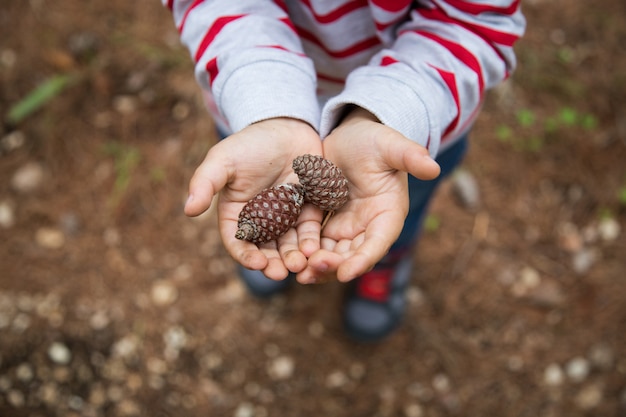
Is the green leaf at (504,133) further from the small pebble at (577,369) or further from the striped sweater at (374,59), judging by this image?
the striped sweater at (374,59)

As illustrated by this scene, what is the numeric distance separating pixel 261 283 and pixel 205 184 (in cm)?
142

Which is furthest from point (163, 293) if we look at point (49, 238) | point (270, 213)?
point (270, 213)

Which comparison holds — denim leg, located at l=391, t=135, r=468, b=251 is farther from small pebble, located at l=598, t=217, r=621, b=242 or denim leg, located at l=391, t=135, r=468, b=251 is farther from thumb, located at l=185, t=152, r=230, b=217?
small pebble, located at l=598, t=217, r=621, b=242

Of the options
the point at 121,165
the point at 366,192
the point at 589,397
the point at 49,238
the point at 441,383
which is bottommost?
the point at 589,397

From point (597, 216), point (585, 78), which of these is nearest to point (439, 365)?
point (597, 216)

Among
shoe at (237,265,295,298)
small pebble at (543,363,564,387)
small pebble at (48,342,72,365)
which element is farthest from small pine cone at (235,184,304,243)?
small pebble at (543,363,564,387)

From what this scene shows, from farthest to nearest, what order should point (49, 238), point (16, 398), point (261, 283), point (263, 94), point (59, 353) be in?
point (49, 238), point (261, 283), point (59, 353), point (16, 398), point (263, 94)

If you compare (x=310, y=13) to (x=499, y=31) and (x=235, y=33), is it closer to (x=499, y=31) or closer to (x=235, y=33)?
(x=235, y=33)

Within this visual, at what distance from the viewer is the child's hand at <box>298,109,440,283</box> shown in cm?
155

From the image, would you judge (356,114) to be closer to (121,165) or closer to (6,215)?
(121,165)

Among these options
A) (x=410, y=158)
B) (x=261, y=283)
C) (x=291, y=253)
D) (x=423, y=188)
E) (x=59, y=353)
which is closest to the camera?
(x=410, y=158)

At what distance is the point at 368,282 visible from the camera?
2977mm

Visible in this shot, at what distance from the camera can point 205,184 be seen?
A: 5.24 feet

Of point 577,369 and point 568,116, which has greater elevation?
point 568,116
